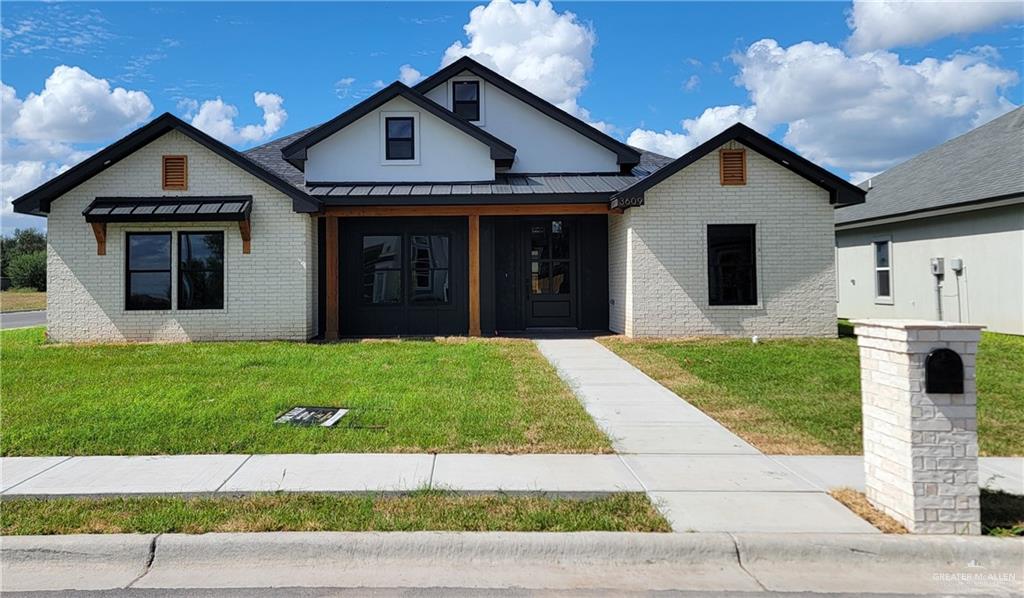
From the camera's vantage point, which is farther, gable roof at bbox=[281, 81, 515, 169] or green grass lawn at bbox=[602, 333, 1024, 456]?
gable roof at bbox=[281, 81, 515, 169]

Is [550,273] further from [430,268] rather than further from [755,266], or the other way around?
[755,266]

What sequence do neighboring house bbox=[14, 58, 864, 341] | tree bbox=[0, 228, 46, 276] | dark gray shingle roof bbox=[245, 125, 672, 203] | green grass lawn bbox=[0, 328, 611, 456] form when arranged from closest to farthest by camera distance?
green grass lawn bbox=[0, 328, 611, 456] → neighboring house bbox=[14, 58, 864, 341] → dark gray shingle roof bbox=[245, 125, 672, 203] → tree bbox=[0, 228, 46, 276]

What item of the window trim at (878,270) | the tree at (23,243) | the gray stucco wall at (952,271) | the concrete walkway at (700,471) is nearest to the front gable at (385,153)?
the concrete walkway at (700,471)

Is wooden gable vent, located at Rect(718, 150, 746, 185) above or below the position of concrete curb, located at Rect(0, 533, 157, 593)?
above

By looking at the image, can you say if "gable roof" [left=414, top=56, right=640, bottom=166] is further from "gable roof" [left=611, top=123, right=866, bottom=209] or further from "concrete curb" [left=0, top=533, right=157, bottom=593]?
"concrete curb" [left=0, top=533, right=157, bottom=593]

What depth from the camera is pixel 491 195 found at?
13.2m

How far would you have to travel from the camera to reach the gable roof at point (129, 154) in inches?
494

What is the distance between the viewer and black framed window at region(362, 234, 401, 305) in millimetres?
14664

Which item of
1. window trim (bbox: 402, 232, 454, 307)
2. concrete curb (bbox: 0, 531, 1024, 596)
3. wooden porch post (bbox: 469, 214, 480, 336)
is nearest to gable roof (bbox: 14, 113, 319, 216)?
window trim (bbox: 402, 232, 454, 307)

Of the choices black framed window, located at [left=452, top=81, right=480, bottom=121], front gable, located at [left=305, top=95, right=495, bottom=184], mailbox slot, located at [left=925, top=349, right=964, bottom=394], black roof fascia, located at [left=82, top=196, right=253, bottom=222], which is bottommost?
mailbox slot, located at [left=925, top=349, right=964, bottom=394]

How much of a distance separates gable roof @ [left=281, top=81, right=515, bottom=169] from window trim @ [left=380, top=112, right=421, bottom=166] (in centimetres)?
30

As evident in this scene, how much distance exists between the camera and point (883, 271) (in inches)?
714

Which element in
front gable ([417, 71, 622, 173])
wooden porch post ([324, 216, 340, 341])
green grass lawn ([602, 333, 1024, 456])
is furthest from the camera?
front gable ([417, 71, 622, 173])

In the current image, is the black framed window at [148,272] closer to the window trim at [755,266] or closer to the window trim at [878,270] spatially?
the window trim at [755,266]
